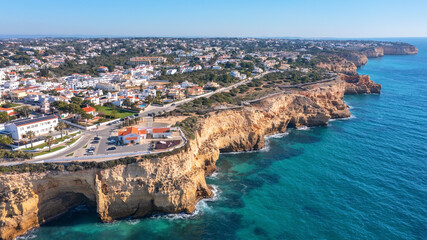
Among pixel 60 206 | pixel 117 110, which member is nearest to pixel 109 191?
pixel 60 206

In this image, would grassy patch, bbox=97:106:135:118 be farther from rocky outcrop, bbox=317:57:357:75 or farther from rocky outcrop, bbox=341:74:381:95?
rocky outcrop, bbox=317:57:357:75

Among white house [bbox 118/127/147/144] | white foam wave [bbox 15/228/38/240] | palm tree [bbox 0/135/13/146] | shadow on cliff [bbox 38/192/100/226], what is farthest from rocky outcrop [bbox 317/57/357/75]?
white foam wave [bbox 15/228/38/240]

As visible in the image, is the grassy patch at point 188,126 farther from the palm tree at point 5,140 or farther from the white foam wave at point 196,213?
the palm tree at point 5,140

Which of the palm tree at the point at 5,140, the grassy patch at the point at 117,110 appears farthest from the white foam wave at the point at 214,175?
the palm tree at the point at 5,140

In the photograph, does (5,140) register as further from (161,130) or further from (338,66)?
(338,66)

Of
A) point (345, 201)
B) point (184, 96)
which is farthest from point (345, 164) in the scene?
point (184, 96)

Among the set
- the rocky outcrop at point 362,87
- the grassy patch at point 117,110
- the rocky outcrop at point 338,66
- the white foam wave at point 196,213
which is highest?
the rocky outcrop at point 338,66
